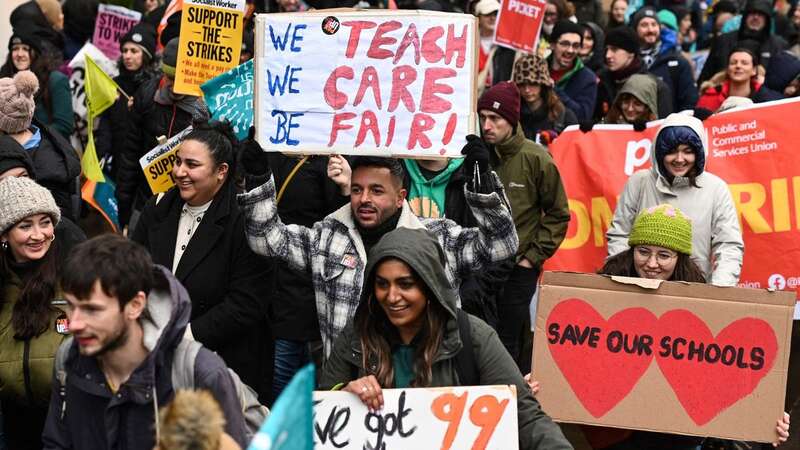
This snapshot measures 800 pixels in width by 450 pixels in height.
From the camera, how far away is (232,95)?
298 inches

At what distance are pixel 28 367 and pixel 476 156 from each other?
6.76 ft

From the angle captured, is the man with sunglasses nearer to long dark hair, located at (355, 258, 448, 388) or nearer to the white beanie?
the white beanie

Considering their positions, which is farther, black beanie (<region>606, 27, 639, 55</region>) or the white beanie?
black beanie (<region>606, 27, 639, 55</region>)

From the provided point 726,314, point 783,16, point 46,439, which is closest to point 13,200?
point 46,439

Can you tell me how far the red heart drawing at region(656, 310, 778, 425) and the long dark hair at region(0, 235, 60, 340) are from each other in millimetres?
2544

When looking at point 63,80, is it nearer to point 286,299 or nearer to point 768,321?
point 286,299

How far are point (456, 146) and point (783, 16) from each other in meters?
11.9

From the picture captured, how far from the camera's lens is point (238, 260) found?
20.1 ft

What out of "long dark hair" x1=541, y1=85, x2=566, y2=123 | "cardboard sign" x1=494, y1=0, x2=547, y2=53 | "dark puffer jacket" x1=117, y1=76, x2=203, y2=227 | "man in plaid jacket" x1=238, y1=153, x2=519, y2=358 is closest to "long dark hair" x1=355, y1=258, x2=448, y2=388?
"man in plaid jacket" x1=238, y1=153, x2=519, y2=358

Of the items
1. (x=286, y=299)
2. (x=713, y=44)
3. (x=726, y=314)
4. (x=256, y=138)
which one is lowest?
(x=286, y=299)

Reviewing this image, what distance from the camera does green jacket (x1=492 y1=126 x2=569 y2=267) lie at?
26.1 feet

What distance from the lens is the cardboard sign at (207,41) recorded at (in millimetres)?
7699

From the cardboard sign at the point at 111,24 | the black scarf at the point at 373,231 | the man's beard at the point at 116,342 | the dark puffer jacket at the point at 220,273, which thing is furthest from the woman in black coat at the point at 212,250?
the cardboard sign at the point at 111,24

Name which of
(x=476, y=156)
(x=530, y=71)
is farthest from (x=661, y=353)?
(x=530, y=71)
